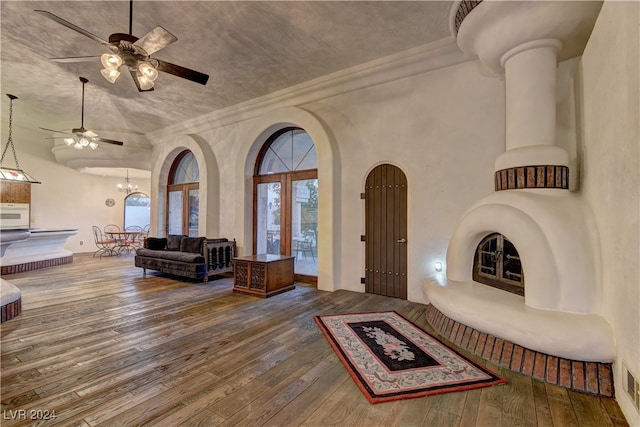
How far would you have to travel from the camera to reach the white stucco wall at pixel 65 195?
8.30 m

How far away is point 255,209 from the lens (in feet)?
20.2

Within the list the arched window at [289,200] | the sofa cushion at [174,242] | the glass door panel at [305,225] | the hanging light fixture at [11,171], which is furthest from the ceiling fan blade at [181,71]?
the hanging light fixture at [11,171]

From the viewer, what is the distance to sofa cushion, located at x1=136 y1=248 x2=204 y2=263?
532cm

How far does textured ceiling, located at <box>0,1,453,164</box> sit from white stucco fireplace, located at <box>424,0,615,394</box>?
35.0 inches

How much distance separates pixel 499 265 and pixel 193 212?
6.74m

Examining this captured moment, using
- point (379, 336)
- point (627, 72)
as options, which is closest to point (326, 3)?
point (627, 72)

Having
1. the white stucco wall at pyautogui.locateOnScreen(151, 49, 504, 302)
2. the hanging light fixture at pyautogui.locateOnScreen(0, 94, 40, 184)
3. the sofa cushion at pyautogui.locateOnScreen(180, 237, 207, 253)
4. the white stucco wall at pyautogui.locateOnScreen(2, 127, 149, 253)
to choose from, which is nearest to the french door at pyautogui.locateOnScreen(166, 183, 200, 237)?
the sofa cushion at pyautogui.locateOnScreen(180, 237, 207, 253)

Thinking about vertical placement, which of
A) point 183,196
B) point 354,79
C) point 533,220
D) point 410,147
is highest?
point 354,79

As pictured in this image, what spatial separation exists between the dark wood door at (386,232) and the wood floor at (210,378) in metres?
0.61

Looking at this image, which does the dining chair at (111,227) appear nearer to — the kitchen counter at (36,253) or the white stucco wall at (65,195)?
the white stucco wall at (65,195)

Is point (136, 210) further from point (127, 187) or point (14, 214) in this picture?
point (14, 214)

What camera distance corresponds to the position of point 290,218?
5.69 meters

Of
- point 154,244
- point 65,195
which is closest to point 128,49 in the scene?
point 154,244

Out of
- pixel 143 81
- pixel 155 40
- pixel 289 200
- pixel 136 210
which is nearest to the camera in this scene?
pixel 155 40
